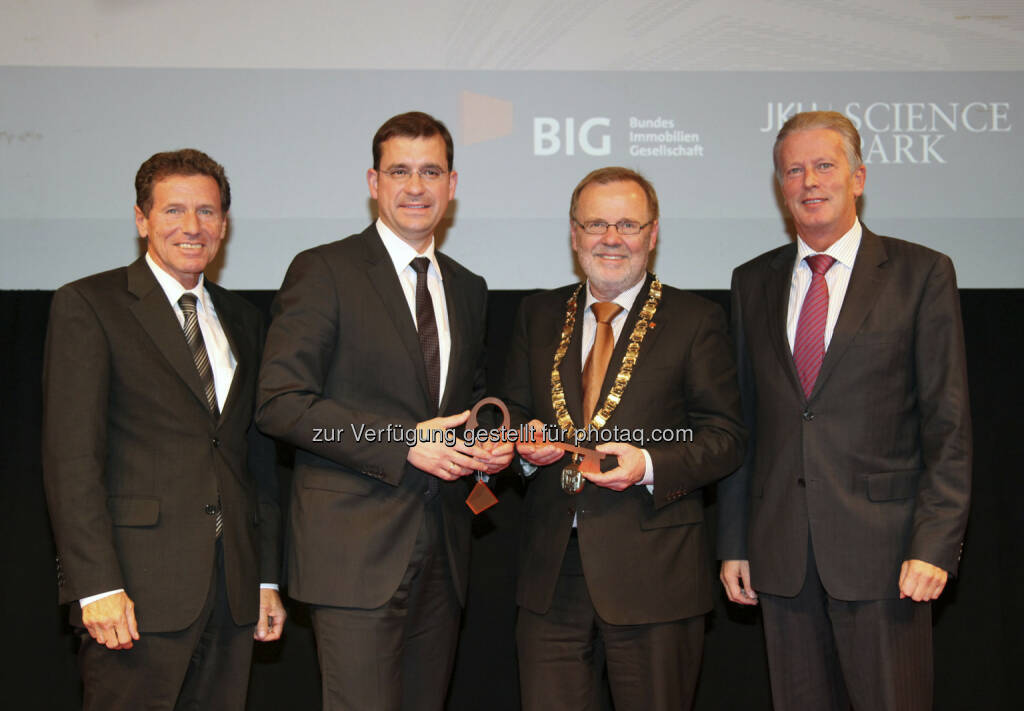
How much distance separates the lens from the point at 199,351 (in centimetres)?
255

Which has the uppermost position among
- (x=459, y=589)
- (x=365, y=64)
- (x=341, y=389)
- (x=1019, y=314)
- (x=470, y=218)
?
(x=365, y=64)

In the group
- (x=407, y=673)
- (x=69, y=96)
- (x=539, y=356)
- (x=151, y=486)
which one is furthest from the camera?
(x=69, y=96)

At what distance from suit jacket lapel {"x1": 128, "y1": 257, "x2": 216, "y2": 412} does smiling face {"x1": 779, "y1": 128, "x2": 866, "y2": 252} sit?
188cm

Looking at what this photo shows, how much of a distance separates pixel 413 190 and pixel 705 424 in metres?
1.13

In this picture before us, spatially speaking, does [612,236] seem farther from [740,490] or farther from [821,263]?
[740,490]

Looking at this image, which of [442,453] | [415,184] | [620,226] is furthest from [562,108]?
[442,453]

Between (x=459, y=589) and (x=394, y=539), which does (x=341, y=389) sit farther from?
(x=459, y=589)

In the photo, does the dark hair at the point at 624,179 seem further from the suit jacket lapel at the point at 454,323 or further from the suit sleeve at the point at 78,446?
the suit sleeve at the point at 78,446

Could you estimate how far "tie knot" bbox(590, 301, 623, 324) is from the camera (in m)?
2.78

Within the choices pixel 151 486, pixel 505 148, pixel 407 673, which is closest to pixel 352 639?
pixel 407 673

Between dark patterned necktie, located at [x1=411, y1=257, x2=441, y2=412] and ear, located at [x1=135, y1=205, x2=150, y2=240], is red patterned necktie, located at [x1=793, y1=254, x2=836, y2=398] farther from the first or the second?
ear, located at [x1=135, y1=205, x2=150, y2=240]

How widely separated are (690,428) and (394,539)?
3.14 feet

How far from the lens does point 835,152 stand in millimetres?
2756

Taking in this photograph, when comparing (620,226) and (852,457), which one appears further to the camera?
(620,226)
